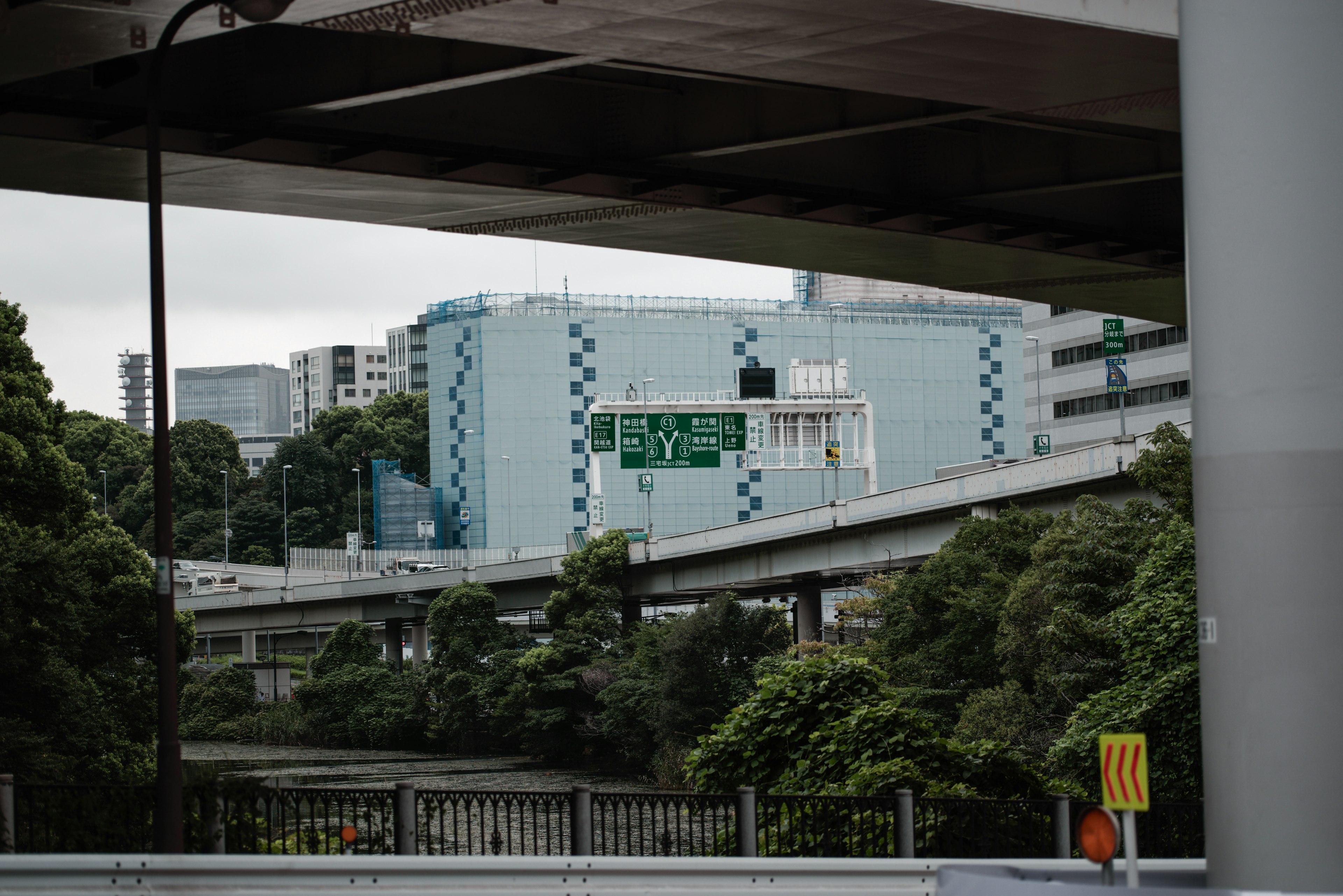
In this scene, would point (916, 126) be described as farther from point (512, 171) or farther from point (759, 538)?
point (759, 538)

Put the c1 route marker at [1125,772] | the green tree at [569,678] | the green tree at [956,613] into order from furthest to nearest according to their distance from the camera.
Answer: the green tree at [569,678]
the green tree at [956,613]
the c1 route marker at [1125,772]

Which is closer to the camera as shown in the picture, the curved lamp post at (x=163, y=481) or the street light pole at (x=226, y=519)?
the curved lamp post at (x=163, y=481)

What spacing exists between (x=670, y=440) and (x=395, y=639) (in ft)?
98.5

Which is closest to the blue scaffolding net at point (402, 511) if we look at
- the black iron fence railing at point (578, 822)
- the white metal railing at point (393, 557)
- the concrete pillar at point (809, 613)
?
the white metal railing at point (393, 557)

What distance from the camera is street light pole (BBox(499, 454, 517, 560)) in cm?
13500

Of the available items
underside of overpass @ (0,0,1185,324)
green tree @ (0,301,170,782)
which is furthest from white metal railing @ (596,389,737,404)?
underside of overpass @ (0,0,1185,324)

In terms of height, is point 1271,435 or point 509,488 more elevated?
point 509,488

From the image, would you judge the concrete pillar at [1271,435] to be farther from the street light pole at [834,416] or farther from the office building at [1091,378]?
the office building at [1091,378]

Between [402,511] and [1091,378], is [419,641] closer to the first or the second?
[402,511]

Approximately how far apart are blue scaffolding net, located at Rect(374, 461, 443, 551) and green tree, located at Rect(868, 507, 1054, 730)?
324ft

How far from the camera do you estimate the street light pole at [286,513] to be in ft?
381

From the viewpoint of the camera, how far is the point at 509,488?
135500 mm

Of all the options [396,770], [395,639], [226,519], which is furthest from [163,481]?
[226,519]

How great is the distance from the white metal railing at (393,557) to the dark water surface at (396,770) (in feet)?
198
